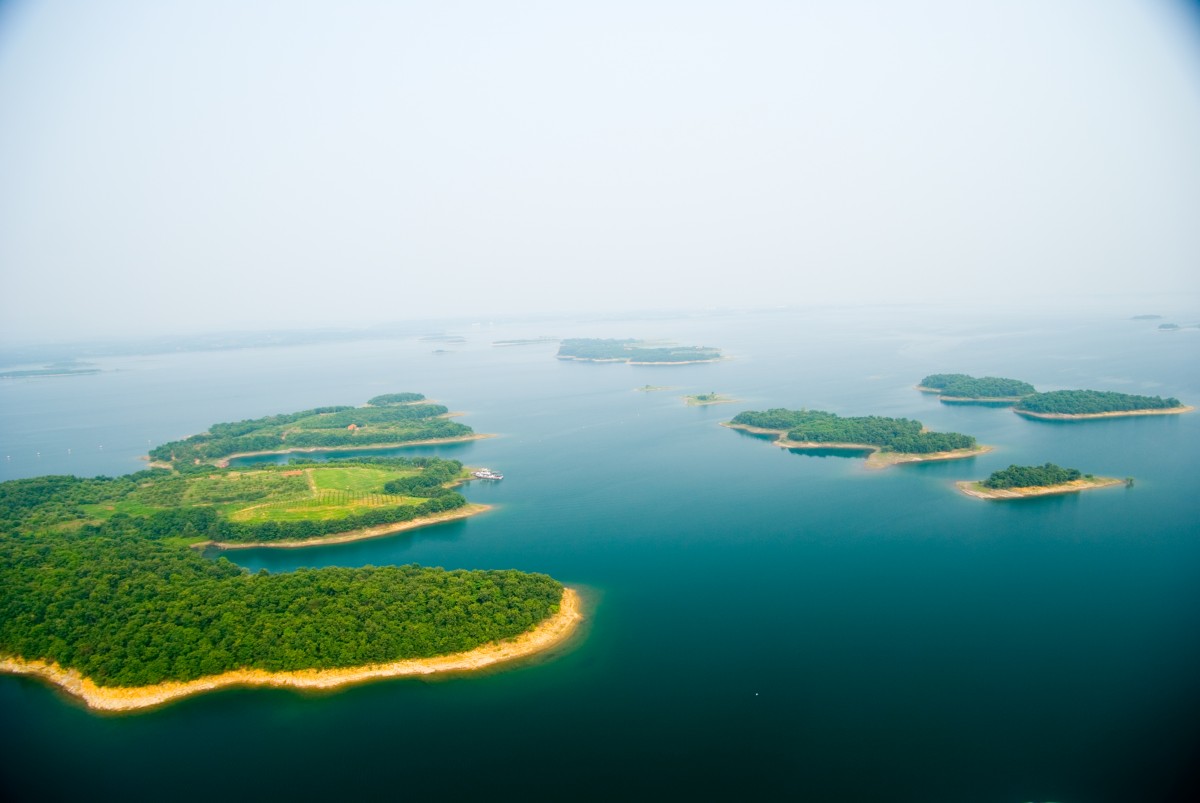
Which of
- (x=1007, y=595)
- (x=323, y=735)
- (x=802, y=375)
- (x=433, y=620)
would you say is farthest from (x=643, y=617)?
(x=802, y=375)

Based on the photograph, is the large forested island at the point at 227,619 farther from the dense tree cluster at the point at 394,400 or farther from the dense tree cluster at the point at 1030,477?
the dense tree cluster at the point at 394,400

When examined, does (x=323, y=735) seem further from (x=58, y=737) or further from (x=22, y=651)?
(x=22, y=651)

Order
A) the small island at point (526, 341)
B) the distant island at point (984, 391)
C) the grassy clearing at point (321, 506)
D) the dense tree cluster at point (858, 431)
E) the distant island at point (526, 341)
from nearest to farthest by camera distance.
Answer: the grassy clearing at point (321, 506) → the dense tree cluster at point (858, 431) → the distant island at point (984, 391) → the small island at point (526, 341) → the distant island at point (526, 341)

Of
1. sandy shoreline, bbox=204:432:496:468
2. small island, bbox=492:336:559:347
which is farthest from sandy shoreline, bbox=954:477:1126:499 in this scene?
small island, bbox=492:336:559:347

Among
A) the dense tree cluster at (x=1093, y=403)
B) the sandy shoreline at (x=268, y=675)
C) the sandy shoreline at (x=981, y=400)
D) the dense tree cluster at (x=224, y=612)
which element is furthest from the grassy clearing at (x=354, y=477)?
the dense tree cluster at (x=1093, y=403)

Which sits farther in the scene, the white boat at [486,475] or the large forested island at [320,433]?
the large forested island at [320,433]

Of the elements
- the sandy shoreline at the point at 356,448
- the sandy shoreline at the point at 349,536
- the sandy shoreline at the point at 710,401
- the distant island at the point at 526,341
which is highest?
the distant island at the point at 526,341

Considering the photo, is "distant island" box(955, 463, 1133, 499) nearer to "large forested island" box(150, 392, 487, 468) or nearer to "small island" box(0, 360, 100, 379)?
"large forested island" box(150, 392, 487, 468)

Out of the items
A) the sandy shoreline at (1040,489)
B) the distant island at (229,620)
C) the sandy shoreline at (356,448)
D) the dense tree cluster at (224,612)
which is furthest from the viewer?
the sandy shoreline at (356,448)
